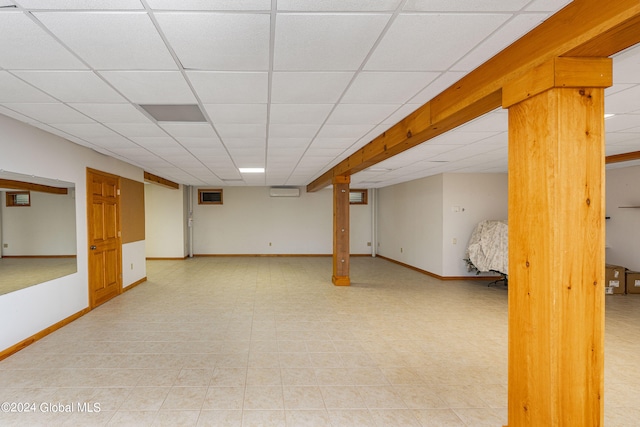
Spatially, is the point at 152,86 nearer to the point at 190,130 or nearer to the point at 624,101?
the point at 190,130

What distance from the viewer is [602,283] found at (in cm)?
165

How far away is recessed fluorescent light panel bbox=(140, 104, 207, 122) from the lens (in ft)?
10.0

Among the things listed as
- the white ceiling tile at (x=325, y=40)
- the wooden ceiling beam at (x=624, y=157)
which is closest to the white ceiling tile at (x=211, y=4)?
the white ceiling tile at (x=325, y=40)

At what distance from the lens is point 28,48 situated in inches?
77.6

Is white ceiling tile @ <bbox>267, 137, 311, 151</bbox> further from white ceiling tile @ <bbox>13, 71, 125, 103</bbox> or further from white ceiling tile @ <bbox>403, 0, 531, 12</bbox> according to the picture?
white ceiling tile @ <bbox>403, 0, 531, 12</bbox>

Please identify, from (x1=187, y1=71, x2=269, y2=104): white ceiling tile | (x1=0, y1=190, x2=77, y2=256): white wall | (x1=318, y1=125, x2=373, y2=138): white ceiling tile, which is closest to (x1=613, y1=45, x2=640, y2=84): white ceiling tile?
(x1=318, y1=125, x2=373, y2=138): white ceiling tile

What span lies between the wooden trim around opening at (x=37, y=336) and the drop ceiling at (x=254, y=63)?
231 cm

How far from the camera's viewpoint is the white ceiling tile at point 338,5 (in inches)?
61.8

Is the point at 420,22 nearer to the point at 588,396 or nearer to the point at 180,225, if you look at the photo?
the point at 588,396

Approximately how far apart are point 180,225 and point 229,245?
5.76ft

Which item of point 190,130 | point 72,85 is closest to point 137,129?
point 190,130

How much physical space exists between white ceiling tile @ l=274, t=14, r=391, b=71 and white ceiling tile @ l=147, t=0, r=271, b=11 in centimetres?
13

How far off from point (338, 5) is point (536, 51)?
1.03 m

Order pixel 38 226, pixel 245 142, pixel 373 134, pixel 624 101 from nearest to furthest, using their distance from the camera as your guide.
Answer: pixel 624 101, pixel 373 134, pixel 38 226, pixel 245 142
